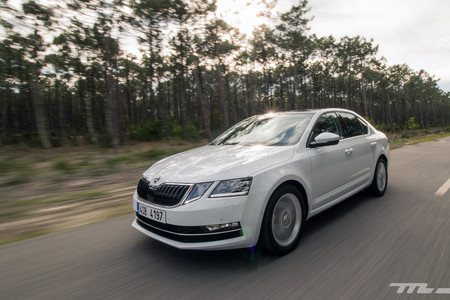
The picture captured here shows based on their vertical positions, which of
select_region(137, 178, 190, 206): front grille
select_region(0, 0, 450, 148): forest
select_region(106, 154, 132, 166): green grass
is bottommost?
select_region(106, 154, 132, 166): green grass

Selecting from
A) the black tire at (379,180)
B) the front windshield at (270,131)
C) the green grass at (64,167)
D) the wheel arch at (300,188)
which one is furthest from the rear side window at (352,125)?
the green grass at (64,167)

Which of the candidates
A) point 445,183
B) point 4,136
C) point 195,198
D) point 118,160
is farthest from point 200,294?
Result: point 4,136

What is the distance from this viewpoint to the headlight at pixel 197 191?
8.35ft

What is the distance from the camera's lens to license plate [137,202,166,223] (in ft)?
8.75

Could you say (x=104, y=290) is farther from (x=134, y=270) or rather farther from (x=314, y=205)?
(x=314, y=205)

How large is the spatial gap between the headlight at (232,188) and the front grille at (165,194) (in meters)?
0.27

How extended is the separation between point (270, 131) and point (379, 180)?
2.56 metres

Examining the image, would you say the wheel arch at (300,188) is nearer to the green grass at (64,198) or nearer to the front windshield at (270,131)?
the front windshield at (270,131)

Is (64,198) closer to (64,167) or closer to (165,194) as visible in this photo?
(64,167)

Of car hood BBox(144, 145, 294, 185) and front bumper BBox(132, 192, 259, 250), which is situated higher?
car hood BBox(144, 145, 294, 185)

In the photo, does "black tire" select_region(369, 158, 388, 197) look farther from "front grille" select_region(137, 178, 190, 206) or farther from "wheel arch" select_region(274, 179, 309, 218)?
"front grille" select_region(137, 178, 190, 206)

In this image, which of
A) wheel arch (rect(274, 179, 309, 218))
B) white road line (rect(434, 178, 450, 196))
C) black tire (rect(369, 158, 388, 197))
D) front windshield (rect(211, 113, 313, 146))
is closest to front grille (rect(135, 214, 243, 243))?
wheel arch (rect(274, 179, 309, 218))

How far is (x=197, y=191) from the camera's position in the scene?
2562 mm

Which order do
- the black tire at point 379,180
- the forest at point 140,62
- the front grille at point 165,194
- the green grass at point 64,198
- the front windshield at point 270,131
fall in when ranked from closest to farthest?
the front grille at point 165,194 < the front windshield at point 270,131 < the black tire at point 379,180 < the green grass at point 64,198 < the forest at point 140,62
